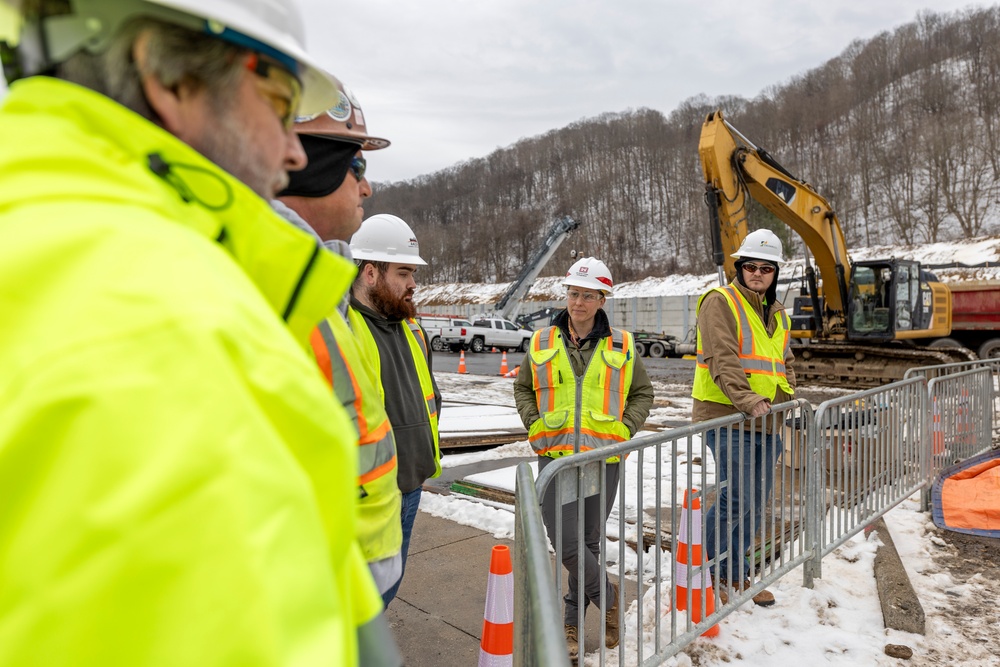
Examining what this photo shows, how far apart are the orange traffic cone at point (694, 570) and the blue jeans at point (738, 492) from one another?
0.34 feet

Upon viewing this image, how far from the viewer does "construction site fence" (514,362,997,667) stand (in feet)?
9.57

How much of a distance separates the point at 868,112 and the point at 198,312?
73.6 metres

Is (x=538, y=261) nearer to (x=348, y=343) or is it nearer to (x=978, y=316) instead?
(x=978, y=316)

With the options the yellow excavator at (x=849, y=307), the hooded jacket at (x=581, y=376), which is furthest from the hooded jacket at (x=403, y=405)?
the yellow excavator at (x=849, y=307)

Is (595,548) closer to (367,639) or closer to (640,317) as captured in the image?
(367,639)

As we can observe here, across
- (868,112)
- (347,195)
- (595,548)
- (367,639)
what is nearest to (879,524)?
(595,548)

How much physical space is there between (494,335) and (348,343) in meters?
27.3

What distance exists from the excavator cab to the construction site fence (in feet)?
30.3

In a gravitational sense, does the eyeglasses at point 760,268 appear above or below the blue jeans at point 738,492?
above

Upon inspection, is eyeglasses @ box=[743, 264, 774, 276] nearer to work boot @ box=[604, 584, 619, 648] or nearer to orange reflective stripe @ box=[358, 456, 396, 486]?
work boot @ box=[604, 584, 619, 648]

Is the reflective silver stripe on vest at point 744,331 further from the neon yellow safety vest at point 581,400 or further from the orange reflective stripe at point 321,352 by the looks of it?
the orange reflective stripe at point 321,352

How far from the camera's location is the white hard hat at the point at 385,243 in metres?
3.33

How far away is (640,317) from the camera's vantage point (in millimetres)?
32594

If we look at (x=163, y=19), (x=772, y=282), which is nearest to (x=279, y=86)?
(x=163, y=19)
